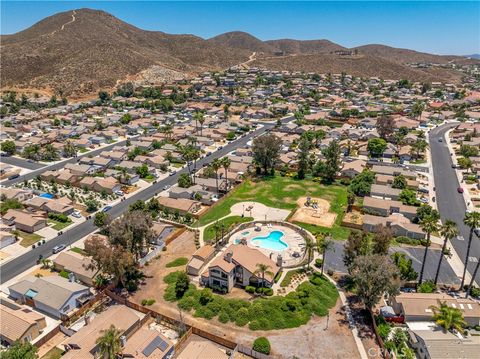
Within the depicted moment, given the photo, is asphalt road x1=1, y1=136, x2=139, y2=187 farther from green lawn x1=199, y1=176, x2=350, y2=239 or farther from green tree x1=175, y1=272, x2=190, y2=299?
green tree x1=175, y1=272, x2=190, y2=299

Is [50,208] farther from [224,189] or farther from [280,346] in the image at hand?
[280,346]

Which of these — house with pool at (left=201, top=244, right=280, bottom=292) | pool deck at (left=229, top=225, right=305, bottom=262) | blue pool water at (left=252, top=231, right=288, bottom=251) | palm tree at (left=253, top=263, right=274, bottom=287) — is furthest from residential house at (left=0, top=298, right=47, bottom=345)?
blue pool water at (left=252, top=231, right=288, bottom=251)

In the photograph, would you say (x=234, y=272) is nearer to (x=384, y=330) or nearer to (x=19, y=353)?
(x=384, y=330)

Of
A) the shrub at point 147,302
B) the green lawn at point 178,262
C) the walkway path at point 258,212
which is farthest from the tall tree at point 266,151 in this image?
the shrub at point 147,302

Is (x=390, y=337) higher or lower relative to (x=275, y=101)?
lower

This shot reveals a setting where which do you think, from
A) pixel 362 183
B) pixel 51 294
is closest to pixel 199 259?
pixel 51 294

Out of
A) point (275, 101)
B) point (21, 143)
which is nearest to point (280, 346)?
point (21, 143)
